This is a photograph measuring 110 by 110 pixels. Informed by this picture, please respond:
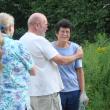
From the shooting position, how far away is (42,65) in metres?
6.29

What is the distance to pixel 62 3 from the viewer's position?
Result: 805 inches

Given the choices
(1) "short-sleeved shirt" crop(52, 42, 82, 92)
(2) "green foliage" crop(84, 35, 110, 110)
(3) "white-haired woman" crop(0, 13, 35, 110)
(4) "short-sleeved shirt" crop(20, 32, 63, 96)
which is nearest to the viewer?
(3) "white-haired woman" crop(0, 13, 35, 110)

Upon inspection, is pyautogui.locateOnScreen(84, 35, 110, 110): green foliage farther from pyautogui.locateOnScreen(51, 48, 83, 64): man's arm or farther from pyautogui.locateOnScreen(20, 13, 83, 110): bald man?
pyautogui.locateOnScreen(20, 13, 83, 110): bald man

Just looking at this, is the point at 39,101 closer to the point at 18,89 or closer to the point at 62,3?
the point at 18,89

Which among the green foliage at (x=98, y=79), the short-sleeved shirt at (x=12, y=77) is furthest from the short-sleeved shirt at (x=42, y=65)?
the green foliage at (x=98, y=79)

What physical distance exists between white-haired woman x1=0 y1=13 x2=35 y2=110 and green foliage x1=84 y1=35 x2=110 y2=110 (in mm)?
3170

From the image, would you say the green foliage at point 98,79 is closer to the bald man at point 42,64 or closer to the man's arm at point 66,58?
the man's arm at point 66,58

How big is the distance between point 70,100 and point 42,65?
81cm

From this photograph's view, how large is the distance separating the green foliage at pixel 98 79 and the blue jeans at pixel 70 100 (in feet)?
5.67

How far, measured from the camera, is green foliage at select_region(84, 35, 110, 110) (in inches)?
342

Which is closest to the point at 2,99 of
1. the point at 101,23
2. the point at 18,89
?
the point at 18,89

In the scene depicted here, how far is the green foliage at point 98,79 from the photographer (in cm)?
869

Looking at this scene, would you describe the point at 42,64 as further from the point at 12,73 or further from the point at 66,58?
the point at 12,73

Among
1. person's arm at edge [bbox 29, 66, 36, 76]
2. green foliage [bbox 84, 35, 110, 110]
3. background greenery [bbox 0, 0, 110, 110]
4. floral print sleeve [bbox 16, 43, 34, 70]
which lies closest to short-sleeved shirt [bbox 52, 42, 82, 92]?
person's arm at edge [bbox 29, 66, 36, 76]
